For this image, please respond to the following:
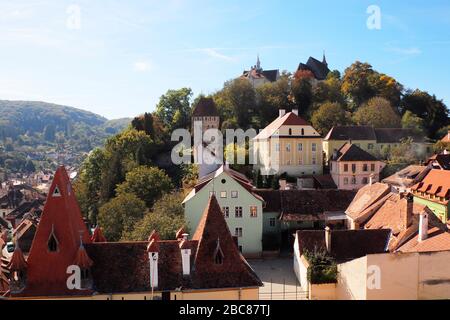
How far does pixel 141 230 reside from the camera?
92.9 ft

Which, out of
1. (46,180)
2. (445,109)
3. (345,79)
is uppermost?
(345,79)

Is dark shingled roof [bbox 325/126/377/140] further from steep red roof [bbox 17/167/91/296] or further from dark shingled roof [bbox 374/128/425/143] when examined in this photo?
steep red roof [bbox 17/167/91/296]

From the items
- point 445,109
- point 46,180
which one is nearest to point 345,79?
point 445,109

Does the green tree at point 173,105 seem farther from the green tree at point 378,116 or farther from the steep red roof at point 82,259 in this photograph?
the steep red roof at point 82,259

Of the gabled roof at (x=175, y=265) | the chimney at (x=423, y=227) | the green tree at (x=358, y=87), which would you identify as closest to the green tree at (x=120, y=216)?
the gabled roof at (x=175, y=265)

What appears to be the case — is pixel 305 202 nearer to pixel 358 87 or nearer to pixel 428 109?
pixel 358 87

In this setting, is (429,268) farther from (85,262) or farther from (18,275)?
(18,275)

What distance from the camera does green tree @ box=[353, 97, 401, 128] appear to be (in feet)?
209

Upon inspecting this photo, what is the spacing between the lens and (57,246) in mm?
17875

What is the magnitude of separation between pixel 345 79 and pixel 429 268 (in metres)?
64.0

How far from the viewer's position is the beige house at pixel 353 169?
47094 mm

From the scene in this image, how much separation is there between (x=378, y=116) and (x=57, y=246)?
56.3 m

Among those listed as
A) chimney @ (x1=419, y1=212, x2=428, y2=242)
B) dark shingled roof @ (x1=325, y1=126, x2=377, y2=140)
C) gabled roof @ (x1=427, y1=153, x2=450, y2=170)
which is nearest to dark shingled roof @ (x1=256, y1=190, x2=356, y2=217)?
chimney @ (x1=419, y1=212, x2=428, y2=242)
